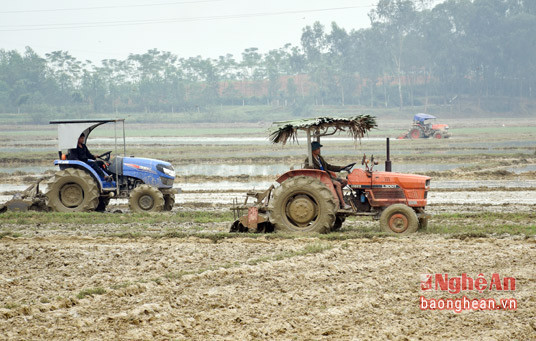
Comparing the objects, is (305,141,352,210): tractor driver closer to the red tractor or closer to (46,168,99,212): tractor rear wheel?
the red tractor

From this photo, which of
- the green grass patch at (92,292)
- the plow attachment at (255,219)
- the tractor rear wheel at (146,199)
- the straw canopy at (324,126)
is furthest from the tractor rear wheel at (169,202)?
the green grass patch at (92,292)

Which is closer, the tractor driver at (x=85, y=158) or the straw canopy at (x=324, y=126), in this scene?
the straw canopy at (x=324, y=126)

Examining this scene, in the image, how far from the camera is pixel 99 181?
16828mm

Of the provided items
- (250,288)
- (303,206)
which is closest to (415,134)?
(303,206)

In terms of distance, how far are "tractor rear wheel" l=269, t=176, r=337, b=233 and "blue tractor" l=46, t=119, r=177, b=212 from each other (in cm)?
463

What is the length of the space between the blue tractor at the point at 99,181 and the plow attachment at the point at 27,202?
428mm

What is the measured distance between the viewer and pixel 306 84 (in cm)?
10125

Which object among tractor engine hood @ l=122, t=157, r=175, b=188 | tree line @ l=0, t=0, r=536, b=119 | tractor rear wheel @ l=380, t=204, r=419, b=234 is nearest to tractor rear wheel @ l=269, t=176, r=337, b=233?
tractor rear wheel @ l=380, t=204, r=419, b=234

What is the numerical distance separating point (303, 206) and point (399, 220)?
69.0 inches

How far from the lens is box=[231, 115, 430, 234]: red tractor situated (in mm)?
12641

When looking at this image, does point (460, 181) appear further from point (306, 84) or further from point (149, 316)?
point (306, 84)

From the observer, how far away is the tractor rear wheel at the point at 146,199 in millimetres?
16609

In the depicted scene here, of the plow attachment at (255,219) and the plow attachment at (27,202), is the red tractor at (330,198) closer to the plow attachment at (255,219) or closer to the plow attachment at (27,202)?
the plow attachment at (255,219)

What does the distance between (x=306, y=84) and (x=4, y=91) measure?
41220 mm
